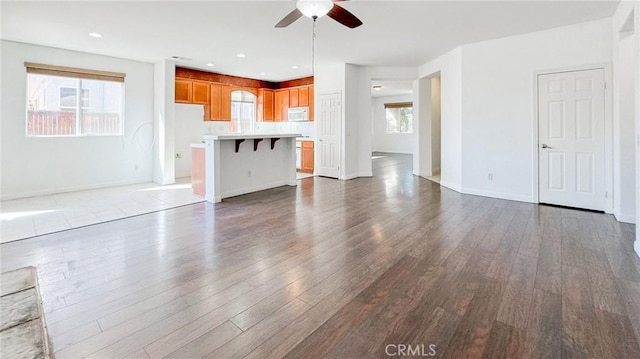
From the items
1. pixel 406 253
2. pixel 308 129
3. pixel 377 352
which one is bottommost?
pixel 377 352

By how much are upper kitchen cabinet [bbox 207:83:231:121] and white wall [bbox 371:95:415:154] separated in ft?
25.5

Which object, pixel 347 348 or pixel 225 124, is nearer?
pixel 347 348

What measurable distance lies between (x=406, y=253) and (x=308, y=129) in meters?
6.54

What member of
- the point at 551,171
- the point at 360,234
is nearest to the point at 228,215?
the point at 360,234

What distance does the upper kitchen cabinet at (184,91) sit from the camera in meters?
7.49

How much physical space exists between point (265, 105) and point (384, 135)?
276 inches

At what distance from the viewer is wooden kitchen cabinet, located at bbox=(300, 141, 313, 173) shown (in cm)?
835

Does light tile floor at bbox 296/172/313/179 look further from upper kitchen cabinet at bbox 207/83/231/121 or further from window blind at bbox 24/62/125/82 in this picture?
window blind at bbox 24/62/125/82

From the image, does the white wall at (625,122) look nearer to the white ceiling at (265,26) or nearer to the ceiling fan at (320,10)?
the white ceiling at (265,26)

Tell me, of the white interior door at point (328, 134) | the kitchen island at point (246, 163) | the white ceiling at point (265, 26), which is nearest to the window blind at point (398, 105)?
the white interior door at point (328, 134)

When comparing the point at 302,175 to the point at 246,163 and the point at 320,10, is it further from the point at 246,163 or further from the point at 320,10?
the point at 320,10

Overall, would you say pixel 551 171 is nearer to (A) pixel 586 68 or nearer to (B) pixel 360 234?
(A) pixel 586 68

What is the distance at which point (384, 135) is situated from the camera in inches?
Answer: 582

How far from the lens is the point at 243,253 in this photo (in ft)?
9.57
